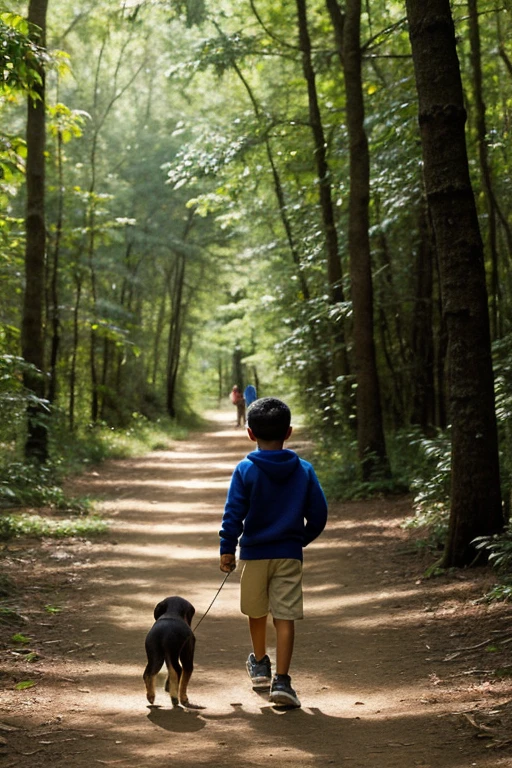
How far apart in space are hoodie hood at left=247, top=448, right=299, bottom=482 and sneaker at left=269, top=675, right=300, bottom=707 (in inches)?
46.3

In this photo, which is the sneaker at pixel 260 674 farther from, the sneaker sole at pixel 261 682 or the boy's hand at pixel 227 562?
the boy's hand at pixel 227 562

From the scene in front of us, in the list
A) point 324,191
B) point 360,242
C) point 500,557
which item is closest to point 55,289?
point 324,191

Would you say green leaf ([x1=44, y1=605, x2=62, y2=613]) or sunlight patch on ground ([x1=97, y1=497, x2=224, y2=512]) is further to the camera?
sunlight patch on ground ([x1=97, y1=497, x2=224, y2=512])

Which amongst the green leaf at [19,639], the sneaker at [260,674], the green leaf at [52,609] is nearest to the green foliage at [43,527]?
the green leaf at [52,609]

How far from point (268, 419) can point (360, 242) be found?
9824 mm

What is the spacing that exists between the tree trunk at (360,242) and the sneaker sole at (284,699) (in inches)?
386

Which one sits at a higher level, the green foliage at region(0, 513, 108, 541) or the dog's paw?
the green foliage at region(0, 513, 108, 541)

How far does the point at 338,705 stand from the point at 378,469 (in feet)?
31.9

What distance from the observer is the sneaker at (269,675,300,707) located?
5.02m

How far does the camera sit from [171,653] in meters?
4.91

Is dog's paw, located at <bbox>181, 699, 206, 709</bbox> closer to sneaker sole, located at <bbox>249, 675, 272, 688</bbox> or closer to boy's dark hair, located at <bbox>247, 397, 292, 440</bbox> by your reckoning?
sneaker sole, located at <bbox>249, 675, 272, 688</bbox>

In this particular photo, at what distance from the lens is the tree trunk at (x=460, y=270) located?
7.89 metres

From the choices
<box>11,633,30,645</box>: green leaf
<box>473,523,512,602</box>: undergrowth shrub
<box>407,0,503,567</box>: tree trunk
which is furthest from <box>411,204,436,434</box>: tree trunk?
<box>11,633,30,645</box>: green leaf

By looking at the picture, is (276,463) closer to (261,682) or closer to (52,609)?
(261,682)
